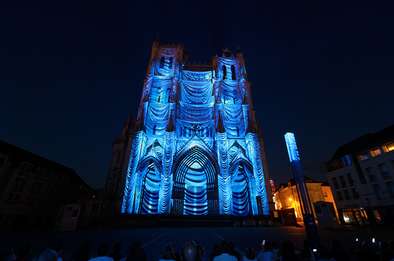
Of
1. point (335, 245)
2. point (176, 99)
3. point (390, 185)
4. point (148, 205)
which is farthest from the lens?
point (176, 99)

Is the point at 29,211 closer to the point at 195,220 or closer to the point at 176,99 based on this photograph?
the point at 195,220

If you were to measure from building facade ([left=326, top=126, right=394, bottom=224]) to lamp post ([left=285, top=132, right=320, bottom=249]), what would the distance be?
18.4m

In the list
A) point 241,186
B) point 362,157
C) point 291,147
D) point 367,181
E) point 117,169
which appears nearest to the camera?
point 291,147

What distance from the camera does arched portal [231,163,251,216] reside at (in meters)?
22.1

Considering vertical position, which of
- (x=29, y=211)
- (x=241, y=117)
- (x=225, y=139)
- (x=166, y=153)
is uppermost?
(x=241, y=117)

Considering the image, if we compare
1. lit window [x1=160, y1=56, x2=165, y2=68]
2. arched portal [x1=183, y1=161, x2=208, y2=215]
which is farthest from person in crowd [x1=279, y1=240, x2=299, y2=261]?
lit window [x1=160, y1=56, x2=165, y2=68]

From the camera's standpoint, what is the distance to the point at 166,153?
2292cm

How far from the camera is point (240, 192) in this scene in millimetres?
23141

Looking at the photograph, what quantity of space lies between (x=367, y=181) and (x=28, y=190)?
1453 inches

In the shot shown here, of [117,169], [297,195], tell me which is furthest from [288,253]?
[117,169]

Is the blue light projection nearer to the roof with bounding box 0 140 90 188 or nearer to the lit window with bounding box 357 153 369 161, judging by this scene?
the roof with bounding box 0 140 90 188

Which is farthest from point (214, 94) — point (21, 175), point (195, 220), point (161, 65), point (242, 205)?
point (21, 175)

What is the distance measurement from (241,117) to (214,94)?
5.47 metres

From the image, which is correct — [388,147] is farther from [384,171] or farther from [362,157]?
[362,157]
